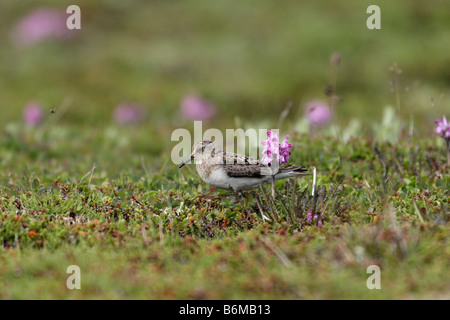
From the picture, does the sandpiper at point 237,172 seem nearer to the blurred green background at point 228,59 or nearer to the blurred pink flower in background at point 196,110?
the blurred green background at point 228,59

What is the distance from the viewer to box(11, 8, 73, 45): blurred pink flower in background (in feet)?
73.4

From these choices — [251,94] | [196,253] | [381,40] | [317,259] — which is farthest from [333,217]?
[381,40]

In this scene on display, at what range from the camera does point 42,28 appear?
2261 cm

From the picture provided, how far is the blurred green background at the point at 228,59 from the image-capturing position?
17547 millimetres

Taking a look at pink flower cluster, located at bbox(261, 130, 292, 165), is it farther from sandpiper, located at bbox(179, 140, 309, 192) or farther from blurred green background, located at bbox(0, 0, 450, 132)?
blurred green background, located at bbox(0, 0, 450, 132)

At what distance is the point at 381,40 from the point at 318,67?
2736 millimetres

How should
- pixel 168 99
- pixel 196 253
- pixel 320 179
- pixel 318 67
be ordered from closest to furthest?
1. pixel 196 253
2. pixel 320 179
3. pixel 168 99
4. pixel 318 67

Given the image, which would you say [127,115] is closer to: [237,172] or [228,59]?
[228,59]

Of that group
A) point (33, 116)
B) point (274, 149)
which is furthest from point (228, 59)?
point (274, 149)

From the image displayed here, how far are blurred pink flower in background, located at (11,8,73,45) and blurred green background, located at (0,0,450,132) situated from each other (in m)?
0.30

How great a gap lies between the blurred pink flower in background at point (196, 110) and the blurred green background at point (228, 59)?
27 centimetres

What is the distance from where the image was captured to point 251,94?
18.2m

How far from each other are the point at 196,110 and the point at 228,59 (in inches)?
206
